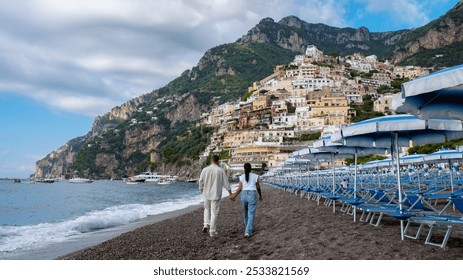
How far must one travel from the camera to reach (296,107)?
338 feet

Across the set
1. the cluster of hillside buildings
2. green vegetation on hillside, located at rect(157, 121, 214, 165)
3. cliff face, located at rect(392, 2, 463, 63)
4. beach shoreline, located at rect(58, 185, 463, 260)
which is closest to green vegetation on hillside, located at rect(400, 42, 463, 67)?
cliff face, located at rect(392, 2, 463, 63)

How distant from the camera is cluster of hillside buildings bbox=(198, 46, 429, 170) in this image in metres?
87.2

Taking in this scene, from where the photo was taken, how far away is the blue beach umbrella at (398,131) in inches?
266

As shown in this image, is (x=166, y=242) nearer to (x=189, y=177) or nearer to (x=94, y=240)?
(x=94, y=240)

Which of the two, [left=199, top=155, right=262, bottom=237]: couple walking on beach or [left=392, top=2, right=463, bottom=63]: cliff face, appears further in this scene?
[left=392, top=2, right=463, bottom=63]: cliff face

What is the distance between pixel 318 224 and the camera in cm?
842

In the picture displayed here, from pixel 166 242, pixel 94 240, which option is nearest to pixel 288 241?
pixel 166 242

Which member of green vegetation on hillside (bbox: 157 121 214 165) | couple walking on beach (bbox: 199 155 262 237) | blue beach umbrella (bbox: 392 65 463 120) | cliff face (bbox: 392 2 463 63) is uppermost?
cliff face (bbox: 392 2 463 63)

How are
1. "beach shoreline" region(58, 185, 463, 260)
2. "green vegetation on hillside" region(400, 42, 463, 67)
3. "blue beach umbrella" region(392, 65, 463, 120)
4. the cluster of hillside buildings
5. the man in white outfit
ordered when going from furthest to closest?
"green vegetation on hillside" region(400, 42, 463, 67)
the cluster of hillside buildings
the man in white outfit
"beach shoreline" region(58, 185, 463, 260)
"blue beach umbrella" region(392, 65, 463, 120)

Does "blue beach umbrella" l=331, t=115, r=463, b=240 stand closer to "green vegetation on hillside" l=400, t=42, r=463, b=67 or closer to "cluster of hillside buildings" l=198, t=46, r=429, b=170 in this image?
"cluster of hillside buildings" l=198, t=46, r=429, b=170

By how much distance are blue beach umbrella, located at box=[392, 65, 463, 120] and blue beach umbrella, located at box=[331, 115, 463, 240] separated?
112 centimetres

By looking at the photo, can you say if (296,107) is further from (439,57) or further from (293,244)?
(293,244)

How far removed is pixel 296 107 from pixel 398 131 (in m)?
96.2

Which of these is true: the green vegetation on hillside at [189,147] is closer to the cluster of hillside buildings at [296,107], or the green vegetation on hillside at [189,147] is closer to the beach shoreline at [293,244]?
the cluster of hillside buildings at [296,107]
